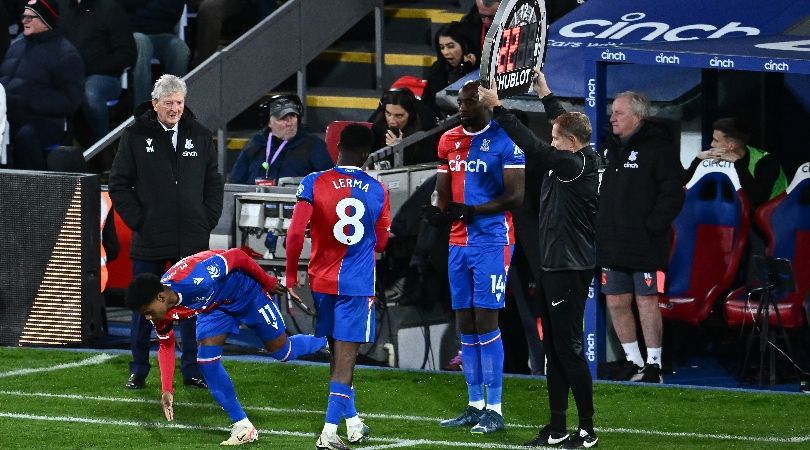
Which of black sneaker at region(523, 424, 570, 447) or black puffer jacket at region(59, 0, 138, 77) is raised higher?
black puffer jacket at region(59, 0, 138, 77)

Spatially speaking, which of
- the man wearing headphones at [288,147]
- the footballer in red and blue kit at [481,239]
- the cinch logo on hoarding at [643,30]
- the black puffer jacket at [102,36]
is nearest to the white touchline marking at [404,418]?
the footballer in red and blue kit at [481,239]

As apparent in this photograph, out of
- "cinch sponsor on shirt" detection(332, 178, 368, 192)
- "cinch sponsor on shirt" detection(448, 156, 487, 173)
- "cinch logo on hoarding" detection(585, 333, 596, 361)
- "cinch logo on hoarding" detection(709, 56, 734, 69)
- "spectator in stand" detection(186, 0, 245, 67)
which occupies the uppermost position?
"spectator in stand" detection(186, 0, 245, 67)

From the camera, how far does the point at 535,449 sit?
1048 cm

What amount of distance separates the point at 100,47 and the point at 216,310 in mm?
6794

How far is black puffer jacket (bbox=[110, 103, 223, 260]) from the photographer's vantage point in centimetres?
1262

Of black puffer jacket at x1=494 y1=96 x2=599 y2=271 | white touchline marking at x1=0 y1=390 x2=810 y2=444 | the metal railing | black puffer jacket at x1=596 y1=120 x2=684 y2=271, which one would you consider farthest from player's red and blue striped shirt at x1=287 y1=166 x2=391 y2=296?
the metal railing

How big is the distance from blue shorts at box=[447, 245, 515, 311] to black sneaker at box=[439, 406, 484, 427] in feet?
2.07

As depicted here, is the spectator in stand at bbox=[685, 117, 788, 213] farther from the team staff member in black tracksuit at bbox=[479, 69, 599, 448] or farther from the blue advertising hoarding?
the team staff member in black tracksuit at bbox=[479, 69, 599, 448]

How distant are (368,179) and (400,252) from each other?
127 inches

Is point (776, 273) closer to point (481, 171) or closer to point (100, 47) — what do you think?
point (481, 171)

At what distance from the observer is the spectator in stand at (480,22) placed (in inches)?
603

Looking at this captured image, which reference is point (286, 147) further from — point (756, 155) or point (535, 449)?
point (535, 449)

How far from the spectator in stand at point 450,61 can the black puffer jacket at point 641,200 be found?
2272 millimetres

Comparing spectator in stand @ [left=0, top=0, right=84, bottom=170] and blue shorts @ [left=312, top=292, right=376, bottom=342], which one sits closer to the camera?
blue shorts @ [left=312, top=292, right=376, bottom=342]
